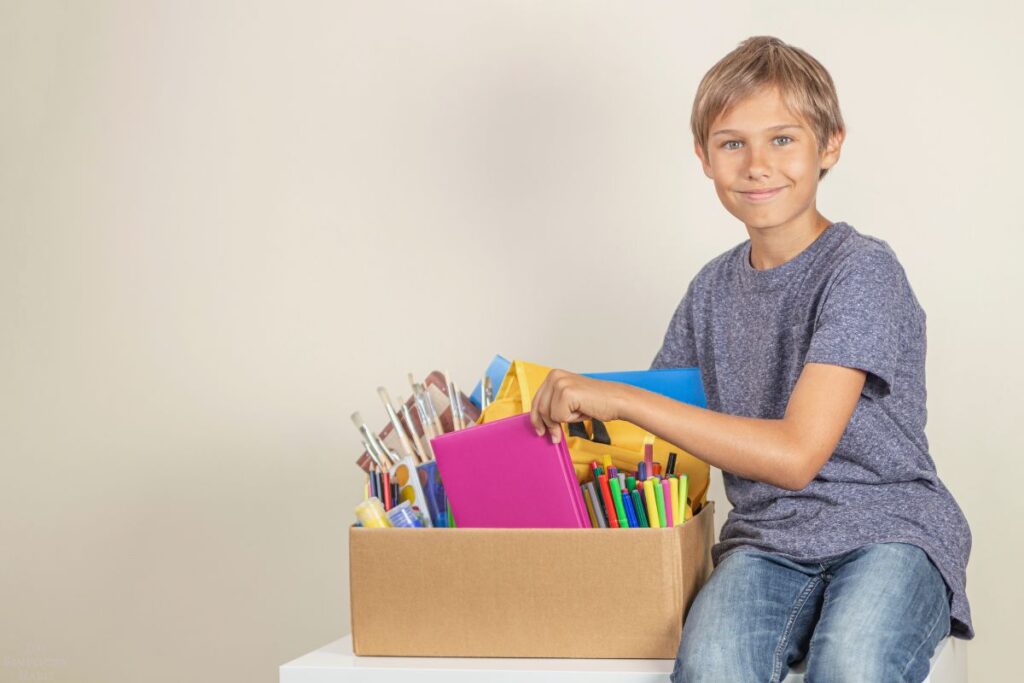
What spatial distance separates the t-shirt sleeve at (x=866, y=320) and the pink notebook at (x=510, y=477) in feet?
0.83

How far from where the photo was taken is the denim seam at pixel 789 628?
1.06m

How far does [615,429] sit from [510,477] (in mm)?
175

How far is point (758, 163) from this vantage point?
1.24 meters

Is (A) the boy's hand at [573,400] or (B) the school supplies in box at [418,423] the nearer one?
(A) the boy's hand at [573,400]

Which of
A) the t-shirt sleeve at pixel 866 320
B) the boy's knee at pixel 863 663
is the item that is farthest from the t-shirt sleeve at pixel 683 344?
the boy's knee at pixel 863 663

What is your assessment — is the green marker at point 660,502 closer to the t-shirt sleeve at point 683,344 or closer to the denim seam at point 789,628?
the denim seam at point 789,628

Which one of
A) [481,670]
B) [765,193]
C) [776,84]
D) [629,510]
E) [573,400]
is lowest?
[481,670]

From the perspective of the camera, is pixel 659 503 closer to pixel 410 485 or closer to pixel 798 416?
pixel 798 416

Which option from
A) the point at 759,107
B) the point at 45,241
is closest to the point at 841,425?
the point at 759,107

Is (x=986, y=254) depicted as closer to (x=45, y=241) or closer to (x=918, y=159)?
(x=918, y=159)

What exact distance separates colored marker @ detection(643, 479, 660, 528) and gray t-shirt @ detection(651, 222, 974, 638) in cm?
14

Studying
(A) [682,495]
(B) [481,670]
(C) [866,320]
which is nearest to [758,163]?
(C) [866,320]

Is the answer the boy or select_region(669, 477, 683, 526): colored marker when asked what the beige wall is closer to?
the boy

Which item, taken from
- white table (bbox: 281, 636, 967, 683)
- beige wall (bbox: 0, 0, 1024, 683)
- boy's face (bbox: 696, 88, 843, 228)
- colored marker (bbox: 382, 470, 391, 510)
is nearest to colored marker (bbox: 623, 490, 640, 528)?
white table (bbox: 281, 636, 967, 683)
